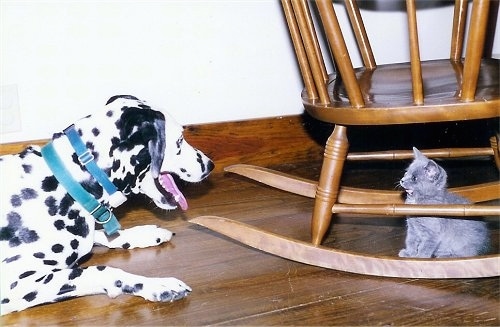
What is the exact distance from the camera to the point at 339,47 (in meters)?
1.29

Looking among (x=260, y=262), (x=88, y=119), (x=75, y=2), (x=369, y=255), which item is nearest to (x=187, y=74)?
(x=75, y=2)

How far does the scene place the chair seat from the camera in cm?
124

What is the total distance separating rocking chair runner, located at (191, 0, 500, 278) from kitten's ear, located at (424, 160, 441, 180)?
12 cm

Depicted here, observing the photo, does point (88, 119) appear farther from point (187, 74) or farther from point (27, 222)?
point (187, 74)

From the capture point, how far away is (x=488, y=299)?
1.26 metres

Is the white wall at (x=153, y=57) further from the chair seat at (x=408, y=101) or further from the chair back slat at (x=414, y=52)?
the chair back slat at (x=414, y=52)

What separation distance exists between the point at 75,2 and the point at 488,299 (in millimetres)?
1580

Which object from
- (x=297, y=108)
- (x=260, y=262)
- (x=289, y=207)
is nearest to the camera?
(x=260, y=262)

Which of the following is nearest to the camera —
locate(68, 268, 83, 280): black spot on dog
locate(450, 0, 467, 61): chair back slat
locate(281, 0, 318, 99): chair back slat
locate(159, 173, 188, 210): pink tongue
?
locate(68, 268, 83, 280): black spot on dog

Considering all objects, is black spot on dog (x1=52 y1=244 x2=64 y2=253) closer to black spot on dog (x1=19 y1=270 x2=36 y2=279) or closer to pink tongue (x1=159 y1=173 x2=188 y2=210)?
black spot on dog (x1=19 y1=270 x2=36 y2=279)

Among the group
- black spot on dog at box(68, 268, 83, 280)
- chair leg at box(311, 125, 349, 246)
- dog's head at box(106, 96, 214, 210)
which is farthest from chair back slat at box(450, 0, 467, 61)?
black spot on dog at box(68, 268, 83, 280)

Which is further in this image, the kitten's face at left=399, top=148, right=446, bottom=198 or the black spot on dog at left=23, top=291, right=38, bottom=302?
the kitten's face at left=399, top=148, right=446, bottom=198

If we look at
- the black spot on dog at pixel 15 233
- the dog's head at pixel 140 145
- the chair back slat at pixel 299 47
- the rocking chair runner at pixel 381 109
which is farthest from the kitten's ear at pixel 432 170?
the black spot on dog at pixel 15 233

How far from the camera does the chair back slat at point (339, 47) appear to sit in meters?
1.26
